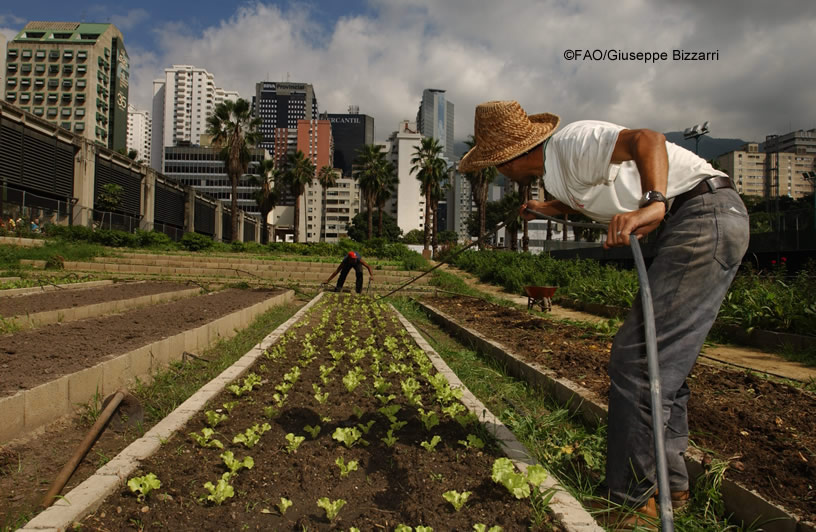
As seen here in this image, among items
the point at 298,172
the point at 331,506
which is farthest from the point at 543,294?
the point at 298,172

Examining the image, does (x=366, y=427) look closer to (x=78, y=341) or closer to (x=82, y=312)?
(x=78, y=341)

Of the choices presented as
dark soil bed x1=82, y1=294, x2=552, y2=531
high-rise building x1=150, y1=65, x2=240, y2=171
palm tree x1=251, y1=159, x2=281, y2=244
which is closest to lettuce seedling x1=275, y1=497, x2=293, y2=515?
dark soil bed x1=82, y1=294, x2=552, y2=531

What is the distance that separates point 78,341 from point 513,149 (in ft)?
16.4

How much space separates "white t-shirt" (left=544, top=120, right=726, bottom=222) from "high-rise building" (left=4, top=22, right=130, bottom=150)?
326ft

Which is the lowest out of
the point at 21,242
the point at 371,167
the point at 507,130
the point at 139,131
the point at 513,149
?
the point at 513,149

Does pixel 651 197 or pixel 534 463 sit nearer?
pixel 651 197

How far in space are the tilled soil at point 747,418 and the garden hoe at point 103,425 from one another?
3.50 m

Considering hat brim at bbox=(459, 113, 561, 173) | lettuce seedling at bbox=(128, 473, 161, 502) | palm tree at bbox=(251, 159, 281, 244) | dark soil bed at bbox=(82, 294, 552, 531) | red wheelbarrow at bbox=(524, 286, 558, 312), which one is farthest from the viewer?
palm tree at bbox=(251, 159, 281, 244)

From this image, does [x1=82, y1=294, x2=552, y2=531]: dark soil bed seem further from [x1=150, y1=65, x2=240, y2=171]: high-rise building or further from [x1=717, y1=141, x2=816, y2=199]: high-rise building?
[x1=150, y1=65, x2=240, y2=171]: high-rise building

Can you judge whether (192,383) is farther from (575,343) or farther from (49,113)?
(49,113)

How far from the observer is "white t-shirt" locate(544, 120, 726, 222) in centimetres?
235

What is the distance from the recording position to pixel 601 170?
2.39m

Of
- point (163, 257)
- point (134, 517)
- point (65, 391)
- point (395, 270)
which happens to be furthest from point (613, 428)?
point (163, 257)

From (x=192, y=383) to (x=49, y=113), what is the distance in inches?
4101
